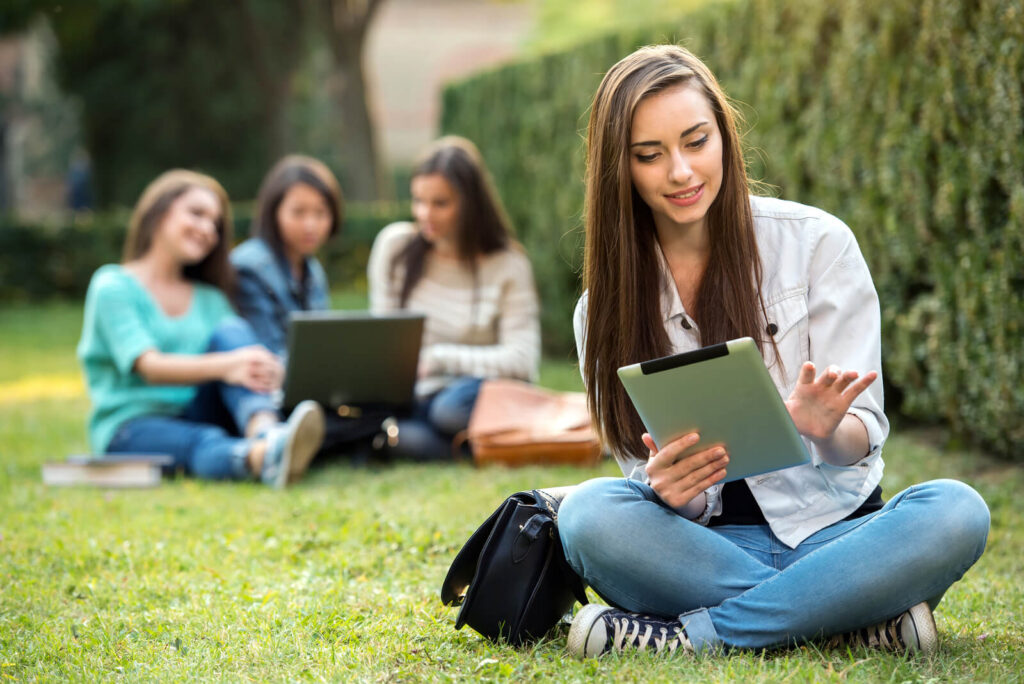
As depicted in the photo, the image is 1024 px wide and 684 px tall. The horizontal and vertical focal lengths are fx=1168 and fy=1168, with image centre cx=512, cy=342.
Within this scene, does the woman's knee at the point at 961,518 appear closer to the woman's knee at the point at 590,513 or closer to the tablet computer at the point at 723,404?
the tablet computer at the point at 723,404

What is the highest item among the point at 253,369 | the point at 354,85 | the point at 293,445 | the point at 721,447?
the point at 354,85

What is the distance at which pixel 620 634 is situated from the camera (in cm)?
287

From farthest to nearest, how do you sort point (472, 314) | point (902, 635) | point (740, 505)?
point (472, 314) → point (740, 505) → point (902, 635)

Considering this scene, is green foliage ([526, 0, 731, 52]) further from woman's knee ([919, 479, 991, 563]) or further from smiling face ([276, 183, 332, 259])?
woman's knee ([919, 479, 991, 563])

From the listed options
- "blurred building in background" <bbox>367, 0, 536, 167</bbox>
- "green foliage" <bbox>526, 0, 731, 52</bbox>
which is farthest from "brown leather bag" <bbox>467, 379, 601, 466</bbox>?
"blurred building in background" <bbox>367, 0, 536, 167</bbox>

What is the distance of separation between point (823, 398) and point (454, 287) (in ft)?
13.2

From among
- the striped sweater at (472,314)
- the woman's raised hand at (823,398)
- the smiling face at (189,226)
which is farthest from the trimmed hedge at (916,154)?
the smiling face at (189,226)

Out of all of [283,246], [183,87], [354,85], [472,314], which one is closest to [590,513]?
[472,314]

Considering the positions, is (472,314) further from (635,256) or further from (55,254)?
(55,254)

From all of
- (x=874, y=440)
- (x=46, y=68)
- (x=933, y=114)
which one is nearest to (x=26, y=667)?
(x=874, y=440)

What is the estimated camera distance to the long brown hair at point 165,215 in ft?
20.2

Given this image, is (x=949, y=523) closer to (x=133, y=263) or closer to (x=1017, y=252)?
(x=1017, y=252)

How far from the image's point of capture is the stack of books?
5602 mm

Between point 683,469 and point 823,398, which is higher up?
point 823,398
